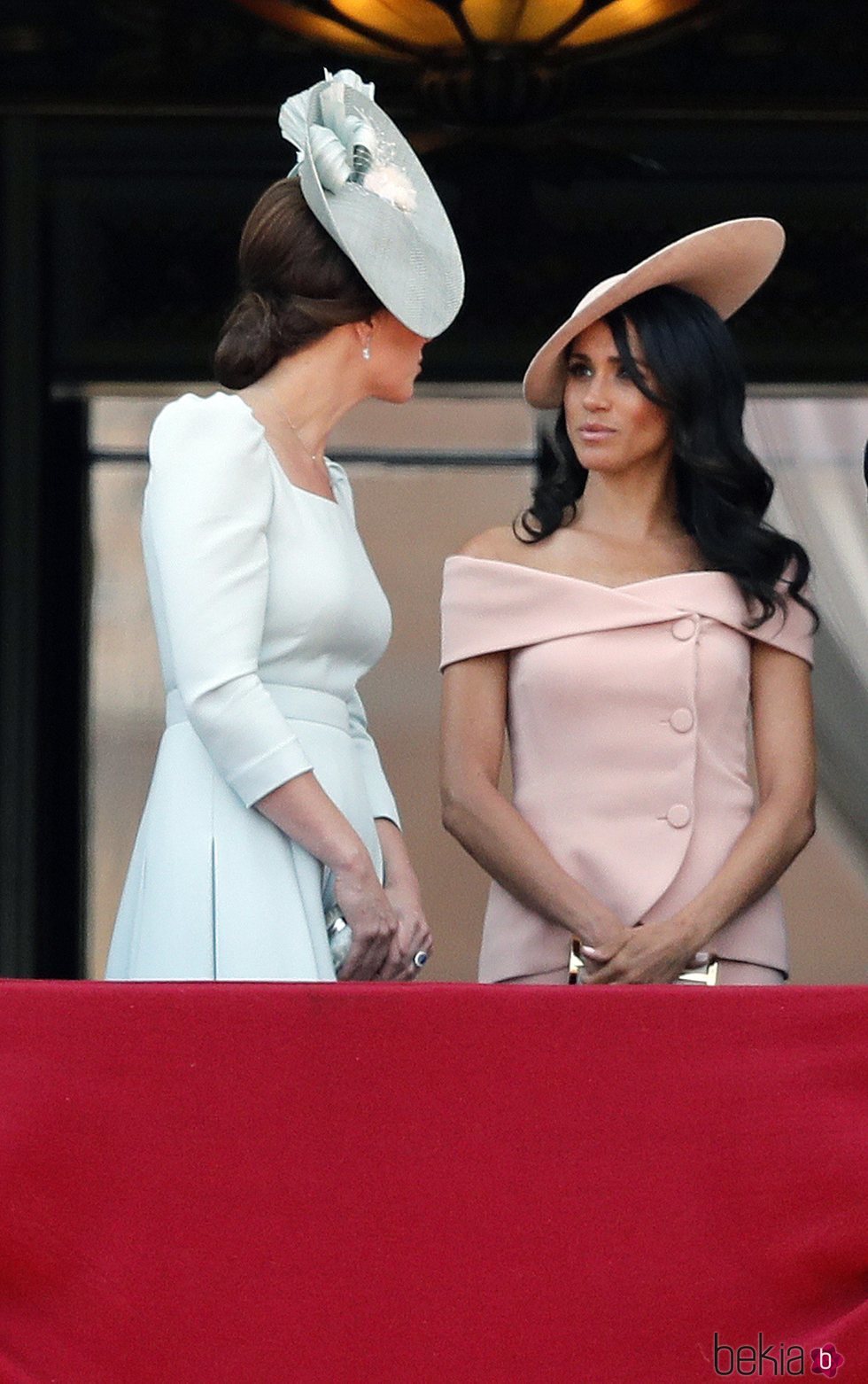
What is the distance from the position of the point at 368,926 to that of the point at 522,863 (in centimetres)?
41

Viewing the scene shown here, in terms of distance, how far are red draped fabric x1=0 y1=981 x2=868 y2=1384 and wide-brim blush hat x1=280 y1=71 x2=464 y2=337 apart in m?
0.88

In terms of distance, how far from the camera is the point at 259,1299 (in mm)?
1818

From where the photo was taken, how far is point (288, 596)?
7.83ft

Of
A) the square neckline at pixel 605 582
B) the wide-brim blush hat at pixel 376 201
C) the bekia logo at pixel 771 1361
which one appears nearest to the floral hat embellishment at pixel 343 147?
the wide-brim blush hat at pixel 376 201

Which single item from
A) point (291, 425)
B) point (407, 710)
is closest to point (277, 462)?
point (291, 425)

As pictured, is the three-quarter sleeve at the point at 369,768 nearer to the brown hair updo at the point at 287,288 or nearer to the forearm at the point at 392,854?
the forearm at the point at 392,854

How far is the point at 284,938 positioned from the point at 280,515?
41 cm

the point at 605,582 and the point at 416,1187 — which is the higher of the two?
the point at 605,582

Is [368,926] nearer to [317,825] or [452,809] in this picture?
[317,825]

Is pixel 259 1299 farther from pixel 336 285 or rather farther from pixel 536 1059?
pixel 336 285

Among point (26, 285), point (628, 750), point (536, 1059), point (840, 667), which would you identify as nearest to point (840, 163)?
point (840, 667)

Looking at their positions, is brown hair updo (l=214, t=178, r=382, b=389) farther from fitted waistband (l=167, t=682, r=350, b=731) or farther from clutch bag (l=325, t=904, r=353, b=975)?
clutch bag (l=325, t=904, r=353, b=975)

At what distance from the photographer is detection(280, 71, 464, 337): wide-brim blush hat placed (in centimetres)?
246

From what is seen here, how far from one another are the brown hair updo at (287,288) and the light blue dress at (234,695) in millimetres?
97
